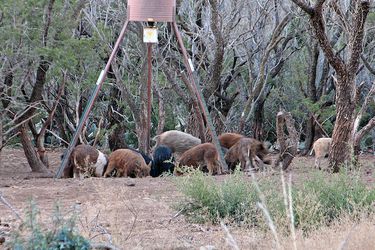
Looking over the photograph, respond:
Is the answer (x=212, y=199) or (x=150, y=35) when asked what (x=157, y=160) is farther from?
(x=212, y=199)

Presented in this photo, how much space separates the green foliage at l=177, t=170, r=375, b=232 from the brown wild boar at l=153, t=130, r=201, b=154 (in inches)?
289

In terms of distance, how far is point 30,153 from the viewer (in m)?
14.5

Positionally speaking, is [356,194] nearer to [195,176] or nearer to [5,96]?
[195,176]

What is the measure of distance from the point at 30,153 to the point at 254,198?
24.2 ft

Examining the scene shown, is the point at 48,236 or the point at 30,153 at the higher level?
the point at 48,236

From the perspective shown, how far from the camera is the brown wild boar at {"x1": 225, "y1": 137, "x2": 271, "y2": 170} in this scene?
1364 cm

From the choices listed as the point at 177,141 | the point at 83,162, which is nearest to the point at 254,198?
the point at 83,162

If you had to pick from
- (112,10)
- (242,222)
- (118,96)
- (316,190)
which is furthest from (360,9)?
(118,96)

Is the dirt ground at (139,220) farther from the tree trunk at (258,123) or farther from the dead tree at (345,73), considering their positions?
the tree trunk at (258,123)

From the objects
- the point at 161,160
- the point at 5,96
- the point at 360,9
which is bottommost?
the point at 161,160

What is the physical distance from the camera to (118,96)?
19531 mm

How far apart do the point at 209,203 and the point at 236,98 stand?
12827 millimetres

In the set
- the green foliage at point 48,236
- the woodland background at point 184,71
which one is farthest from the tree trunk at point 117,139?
the green foliage at point 48,236

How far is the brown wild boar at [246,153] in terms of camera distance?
13.6 m
